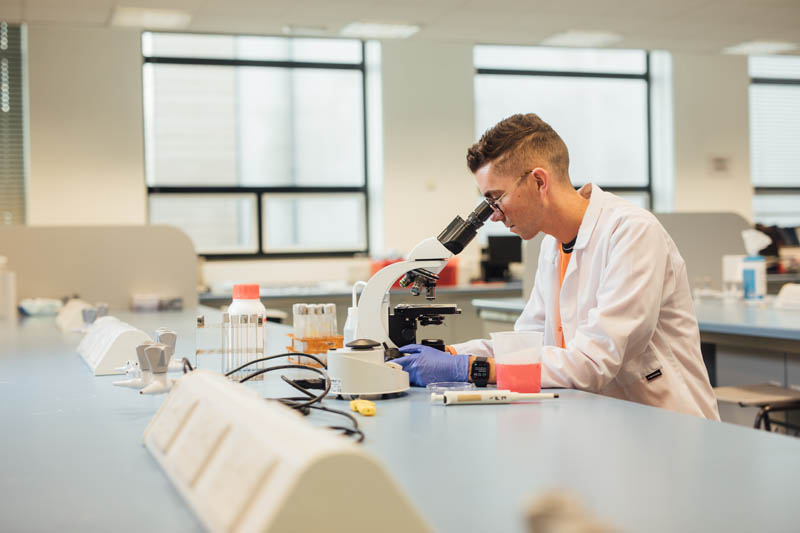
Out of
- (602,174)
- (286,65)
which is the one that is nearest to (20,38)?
(286,65)

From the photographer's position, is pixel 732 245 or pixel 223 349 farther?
pixel 732 245

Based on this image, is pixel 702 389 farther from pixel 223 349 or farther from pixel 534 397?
pixel 223 349

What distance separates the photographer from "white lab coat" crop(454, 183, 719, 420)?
151cm

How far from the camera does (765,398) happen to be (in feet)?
8.83

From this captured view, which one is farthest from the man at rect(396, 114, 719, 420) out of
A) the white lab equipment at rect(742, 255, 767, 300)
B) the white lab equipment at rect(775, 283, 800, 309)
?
the white lab equipment at rect(742, 255, 767, 300)

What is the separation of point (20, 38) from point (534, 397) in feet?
18.1

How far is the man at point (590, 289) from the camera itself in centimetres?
150

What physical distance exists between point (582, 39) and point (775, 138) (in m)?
2.84

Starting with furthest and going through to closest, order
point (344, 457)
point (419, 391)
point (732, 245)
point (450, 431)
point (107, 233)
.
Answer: point (732, 245), point (107, 233), point (419, 391), point (450, 431), point (344, 457)

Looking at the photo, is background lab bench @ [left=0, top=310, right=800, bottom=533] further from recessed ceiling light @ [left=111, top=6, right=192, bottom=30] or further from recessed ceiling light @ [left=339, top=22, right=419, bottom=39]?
recessed ceiling light @ [left=339, top=22, right=419, bottom=39]

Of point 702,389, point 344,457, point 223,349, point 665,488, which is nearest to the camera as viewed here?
point 344,457

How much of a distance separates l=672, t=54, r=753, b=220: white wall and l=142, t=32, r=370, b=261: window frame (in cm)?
282

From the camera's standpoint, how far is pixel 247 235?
614 centimetres

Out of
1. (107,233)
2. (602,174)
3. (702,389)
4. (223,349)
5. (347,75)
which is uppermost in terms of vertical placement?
(347,75)
